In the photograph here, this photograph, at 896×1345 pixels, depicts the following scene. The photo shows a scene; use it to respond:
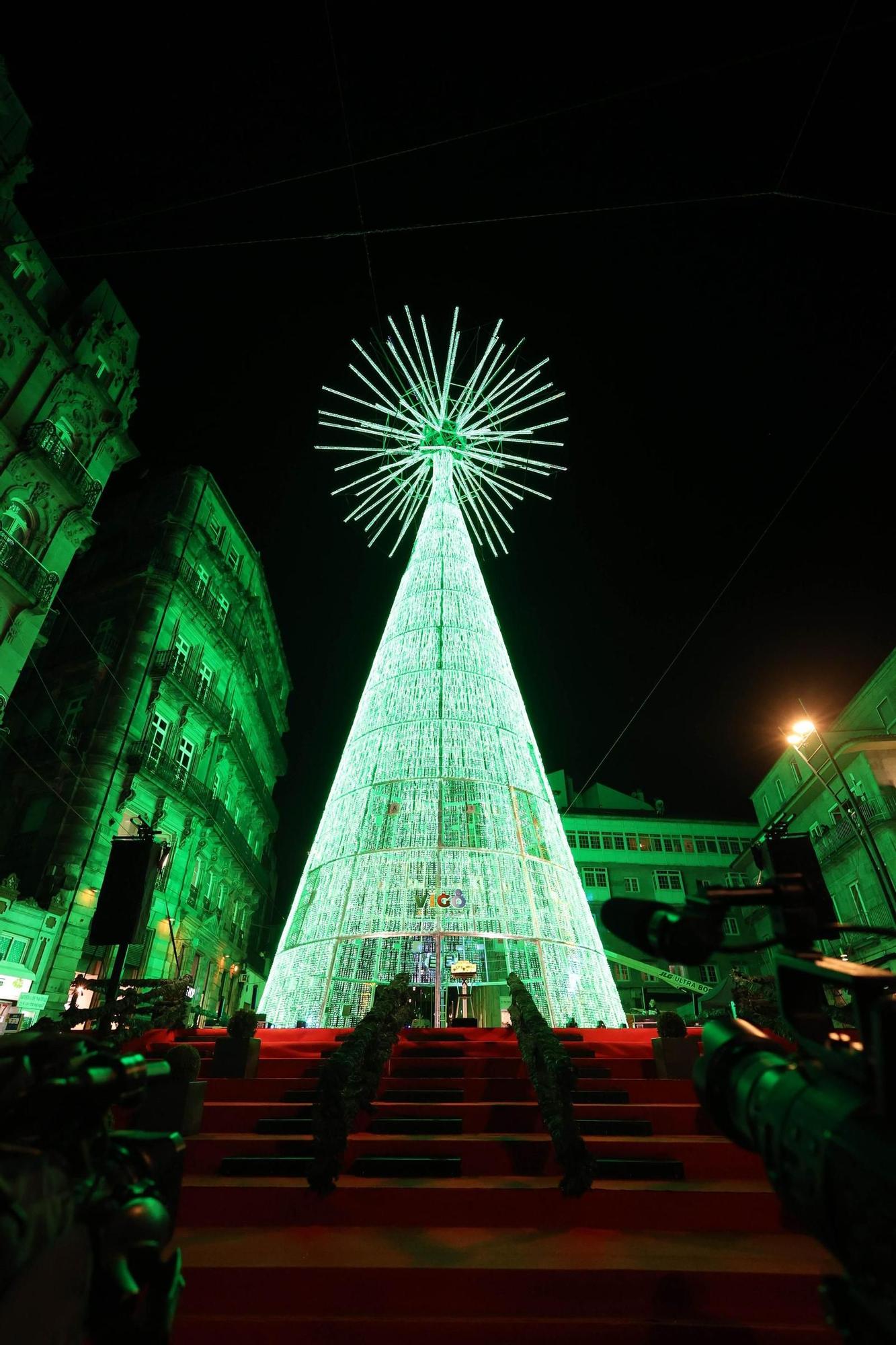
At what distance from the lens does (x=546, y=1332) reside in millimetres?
3576

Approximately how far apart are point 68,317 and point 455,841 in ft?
78.4

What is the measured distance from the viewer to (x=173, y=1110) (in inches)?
238

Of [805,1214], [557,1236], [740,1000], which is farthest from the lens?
[740,1000]

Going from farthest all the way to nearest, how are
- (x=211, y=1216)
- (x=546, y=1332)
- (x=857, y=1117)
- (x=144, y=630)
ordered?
(x=144, y=630)
(x=211, y=1216)
(x=546, y=1332)
(x=857, y=1117)

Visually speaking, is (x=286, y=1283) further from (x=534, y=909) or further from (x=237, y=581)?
(x=237, y=581)

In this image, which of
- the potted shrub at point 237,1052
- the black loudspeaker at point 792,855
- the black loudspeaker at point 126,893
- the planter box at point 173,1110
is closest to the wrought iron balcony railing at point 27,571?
the black loudspeaker at point 126,893

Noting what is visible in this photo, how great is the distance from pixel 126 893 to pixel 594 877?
31.8 m

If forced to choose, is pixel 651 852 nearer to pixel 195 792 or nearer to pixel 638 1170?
pixel 195 792

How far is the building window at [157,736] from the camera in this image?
2327cm

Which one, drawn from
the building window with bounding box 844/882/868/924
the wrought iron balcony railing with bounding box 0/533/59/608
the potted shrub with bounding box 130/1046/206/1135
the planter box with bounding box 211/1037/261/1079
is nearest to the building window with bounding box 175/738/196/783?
the wrought iron balcony railing with bounding box 0/533/59/608

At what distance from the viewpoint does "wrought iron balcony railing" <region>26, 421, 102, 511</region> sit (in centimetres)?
1805

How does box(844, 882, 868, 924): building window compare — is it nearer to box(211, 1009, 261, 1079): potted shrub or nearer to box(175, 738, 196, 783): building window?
box(211, 1009, 261, 1079): potted shrub

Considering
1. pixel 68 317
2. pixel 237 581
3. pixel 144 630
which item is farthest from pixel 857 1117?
pixel 237 581

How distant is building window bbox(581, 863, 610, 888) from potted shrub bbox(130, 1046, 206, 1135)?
32587 mm
